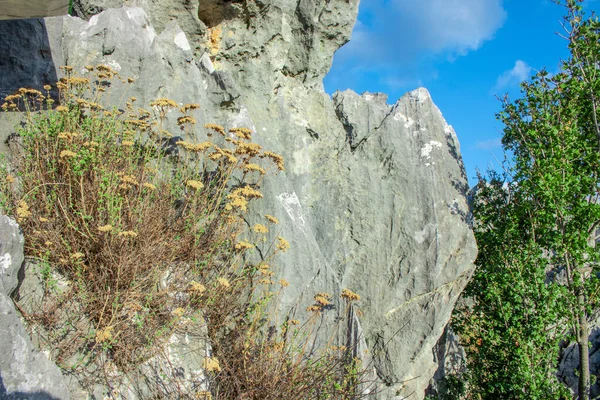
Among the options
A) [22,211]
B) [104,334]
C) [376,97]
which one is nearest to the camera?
[104,334]

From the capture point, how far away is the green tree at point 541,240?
23.1ft

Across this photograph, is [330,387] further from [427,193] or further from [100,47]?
[100,47]

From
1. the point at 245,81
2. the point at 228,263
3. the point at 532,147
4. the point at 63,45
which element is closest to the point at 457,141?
the point at 532,147

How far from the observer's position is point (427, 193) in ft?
22.8

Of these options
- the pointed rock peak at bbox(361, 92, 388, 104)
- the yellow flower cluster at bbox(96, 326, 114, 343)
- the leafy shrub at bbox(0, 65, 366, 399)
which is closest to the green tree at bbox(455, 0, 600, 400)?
the pointed rock peak at bbox(361, 92, 388, 104)

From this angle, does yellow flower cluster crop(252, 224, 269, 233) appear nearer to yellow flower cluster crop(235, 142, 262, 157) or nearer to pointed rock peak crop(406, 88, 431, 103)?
yellow flower cluster crop(235, 142, 262, 157)

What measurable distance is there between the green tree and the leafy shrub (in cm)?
320

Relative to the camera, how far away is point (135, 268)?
165 inches

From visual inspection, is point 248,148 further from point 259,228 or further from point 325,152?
point 325,152

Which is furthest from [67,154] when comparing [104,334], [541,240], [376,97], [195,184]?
[541,240]

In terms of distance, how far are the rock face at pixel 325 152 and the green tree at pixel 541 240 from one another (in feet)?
3.71

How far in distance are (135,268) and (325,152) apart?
13.6 feet

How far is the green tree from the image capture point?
7.04 m

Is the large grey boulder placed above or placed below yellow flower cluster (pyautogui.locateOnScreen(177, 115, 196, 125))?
below
